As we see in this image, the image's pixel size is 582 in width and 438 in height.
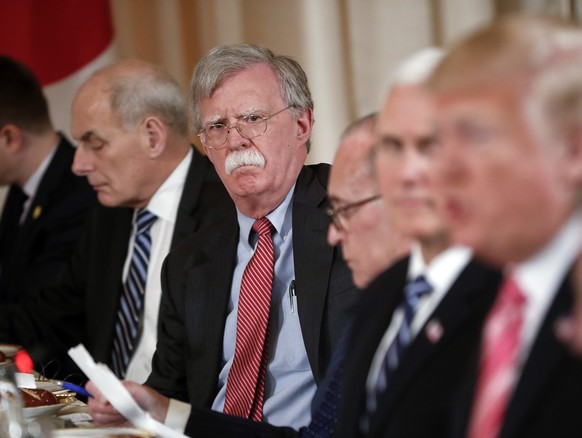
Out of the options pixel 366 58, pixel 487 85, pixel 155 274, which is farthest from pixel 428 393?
pixel 366 58

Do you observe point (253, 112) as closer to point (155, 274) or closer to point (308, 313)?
point (308, 313)

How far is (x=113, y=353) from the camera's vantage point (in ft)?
11.8

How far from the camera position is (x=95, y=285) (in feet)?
12.2

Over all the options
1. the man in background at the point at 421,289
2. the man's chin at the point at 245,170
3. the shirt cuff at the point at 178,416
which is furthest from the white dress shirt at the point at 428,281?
the man's chin at the point at 245,170

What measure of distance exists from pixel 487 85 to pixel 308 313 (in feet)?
5.42

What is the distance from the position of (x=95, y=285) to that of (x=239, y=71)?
3.84ft

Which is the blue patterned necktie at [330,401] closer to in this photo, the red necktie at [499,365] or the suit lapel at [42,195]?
the red necktie at [499,365]

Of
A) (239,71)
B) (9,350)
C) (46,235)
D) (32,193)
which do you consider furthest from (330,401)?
(32,193)

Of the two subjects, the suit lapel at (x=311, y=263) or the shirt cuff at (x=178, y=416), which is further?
the suit lapel at (x=311, y=263)

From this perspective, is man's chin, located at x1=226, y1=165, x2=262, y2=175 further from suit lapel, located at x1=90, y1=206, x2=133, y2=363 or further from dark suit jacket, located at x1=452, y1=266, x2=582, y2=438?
dark suit jacket, located at x1=452, y1=266, x2=582, y2=438

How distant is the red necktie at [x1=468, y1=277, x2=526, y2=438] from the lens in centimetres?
117

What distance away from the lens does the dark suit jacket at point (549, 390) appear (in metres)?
1.10

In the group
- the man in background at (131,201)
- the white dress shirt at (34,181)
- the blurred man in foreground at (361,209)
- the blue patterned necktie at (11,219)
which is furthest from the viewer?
the blue patterned necktie at (11,219)

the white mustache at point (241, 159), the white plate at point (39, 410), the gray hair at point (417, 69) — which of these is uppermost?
the gray hair at point (417, 69)
